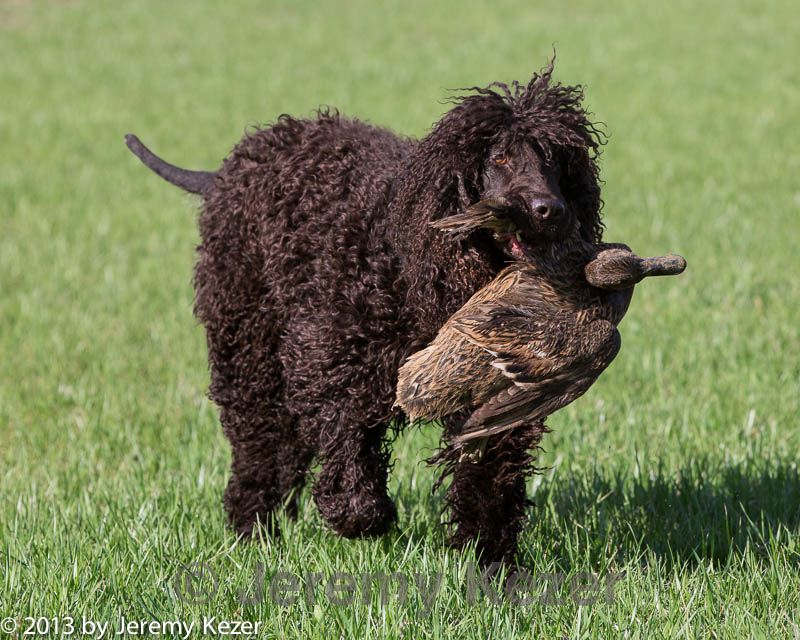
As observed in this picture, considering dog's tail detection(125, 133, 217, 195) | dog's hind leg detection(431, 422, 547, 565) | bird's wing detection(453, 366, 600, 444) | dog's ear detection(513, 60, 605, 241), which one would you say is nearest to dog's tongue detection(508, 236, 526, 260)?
dog's ear detection(513, 60, 605, 241)

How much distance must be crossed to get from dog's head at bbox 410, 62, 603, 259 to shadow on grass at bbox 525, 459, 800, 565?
145 cm

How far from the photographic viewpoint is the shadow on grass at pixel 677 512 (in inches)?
190

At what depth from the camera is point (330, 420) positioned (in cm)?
463

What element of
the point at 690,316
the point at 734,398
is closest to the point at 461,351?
the point at 734,398

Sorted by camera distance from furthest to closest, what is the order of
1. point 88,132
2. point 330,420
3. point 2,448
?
point 88,132
point 2,448
point 330,420

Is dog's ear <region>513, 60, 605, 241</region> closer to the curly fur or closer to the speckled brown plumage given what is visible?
the curly fur

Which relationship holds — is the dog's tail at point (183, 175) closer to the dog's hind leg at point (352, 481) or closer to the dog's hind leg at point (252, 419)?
the dog's hind leg at point (252, 419)

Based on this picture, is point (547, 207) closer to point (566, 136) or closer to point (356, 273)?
point (566, 136)

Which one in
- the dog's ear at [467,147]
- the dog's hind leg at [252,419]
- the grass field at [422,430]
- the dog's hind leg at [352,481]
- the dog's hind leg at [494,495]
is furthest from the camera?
the dog's hind leg at [252,419]

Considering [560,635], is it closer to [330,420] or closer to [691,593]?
[691,593]

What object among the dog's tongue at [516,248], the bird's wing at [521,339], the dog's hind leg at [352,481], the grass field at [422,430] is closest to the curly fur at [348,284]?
the dog's hind leg at [352,481]

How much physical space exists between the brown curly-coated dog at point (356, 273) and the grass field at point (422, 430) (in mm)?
282

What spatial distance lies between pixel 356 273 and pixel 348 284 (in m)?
0.05

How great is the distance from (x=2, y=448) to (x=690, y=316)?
4.98m
